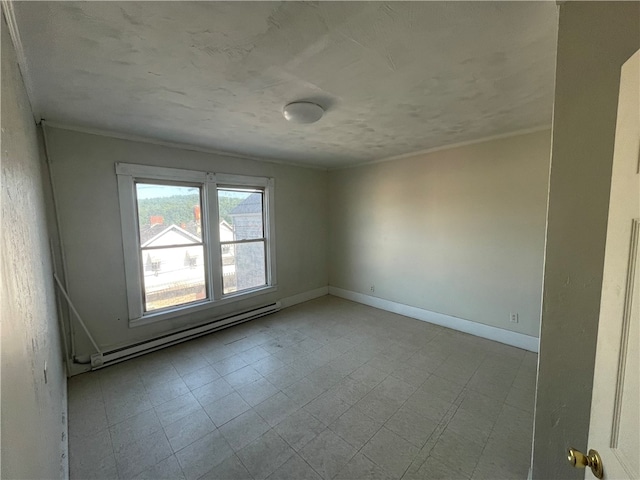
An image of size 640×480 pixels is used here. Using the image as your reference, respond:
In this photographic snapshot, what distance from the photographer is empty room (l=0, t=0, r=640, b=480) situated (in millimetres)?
1046

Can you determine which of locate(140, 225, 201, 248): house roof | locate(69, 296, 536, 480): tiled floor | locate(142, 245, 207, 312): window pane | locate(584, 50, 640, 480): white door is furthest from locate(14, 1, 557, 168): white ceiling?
locate(69, 296, 536, 480): tiled floor

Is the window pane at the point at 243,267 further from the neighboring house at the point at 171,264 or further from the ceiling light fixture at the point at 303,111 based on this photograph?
the ceiling light fixture at the point at 303,111

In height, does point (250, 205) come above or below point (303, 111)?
below

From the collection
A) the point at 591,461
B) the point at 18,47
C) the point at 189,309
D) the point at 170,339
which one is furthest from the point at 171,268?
the point at 591,461

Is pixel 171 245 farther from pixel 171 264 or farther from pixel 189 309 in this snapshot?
pixel 189 309

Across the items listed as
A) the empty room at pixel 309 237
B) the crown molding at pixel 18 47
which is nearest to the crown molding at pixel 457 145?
the empty room at pixel 309 237

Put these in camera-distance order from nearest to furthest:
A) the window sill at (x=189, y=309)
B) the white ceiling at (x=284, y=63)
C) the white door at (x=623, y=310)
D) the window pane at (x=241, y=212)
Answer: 1. the white door at (x=623, y=310)
2. the white ceiling at (x=284, y=63)
3. the window sill at (x=189, y=309)
4. the window pane at (x=241, y=212)

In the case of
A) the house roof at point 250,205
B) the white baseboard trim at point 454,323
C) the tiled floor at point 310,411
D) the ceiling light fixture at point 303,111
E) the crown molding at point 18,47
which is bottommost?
the tiled floor at point 310,411

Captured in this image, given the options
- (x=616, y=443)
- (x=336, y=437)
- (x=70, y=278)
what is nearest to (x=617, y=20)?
(x=616, y=443)

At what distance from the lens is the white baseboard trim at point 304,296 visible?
4471 millimetres

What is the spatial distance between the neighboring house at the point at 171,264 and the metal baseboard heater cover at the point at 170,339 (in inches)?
15.2

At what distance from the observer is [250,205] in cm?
403

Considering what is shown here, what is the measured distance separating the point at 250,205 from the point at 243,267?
0.96 metres

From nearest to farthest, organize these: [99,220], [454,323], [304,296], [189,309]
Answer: [99,220]
[189,309]
[454,323]
[304,296]
